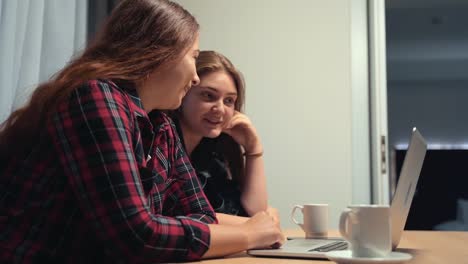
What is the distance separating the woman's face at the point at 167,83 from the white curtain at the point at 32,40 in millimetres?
549

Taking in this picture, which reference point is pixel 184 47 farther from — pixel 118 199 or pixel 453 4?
pixel 453 4

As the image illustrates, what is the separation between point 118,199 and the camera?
30.8 inches

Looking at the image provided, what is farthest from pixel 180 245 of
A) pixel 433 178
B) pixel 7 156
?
pixel 433 178

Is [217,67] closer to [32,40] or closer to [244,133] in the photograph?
[244,133]

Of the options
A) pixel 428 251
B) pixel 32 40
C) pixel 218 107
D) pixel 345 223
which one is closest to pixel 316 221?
pixel 428 251

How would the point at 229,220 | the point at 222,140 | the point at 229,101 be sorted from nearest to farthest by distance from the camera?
the point at 229,220
the point at 229,101
the point at 222,140

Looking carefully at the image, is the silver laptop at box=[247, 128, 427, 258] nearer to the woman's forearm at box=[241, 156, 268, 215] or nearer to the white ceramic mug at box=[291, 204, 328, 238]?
the white ceramic mug at box=[291, 204, 328, 238]

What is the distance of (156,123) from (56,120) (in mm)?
350

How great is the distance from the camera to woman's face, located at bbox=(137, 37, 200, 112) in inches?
39.9

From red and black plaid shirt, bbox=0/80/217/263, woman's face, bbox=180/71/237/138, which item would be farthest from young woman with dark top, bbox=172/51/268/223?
red and black plaid shirt, bbox=0/80/217/263

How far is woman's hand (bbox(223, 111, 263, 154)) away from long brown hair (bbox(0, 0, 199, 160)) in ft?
2.34

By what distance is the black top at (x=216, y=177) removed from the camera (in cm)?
164

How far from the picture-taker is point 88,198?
2.57ft

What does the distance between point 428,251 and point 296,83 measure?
136 centimetres
